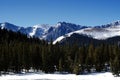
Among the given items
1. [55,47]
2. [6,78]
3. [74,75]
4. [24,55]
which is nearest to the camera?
[6,78]

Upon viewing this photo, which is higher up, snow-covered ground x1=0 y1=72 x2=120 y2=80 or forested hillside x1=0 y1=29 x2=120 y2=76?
forested hillside x1=0 y1=29 x2=120 y2=76

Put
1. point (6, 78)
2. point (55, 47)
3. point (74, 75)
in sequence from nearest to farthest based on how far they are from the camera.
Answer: point (6, 78), point (74, 75), point (55, 47)

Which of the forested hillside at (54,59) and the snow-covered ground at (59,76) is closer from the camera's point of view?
the snow-covered ground at (59,76)

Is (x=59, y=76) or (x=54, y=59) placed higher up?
(x=54, y=59)

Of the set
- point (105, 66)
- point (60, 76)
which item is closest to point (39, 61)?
point (60, 76)

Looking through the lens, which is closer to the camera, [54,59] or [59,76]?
[59,76]

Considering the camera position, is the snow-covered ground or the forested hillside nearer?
the snow-covered ground

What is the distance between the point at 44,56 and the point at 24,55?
26.2 ft

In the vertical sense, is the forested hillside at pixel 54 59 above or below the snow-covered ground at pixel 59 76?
above

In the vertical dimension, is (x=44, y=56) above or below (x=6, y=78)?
above

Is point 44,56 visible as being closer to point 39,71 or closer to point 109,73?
point 39,71

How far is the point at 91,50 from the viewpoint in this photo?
136 m

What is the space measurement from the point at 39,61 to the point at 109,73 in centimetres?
2960

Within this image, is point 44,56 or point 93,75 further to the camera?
point 44,56
